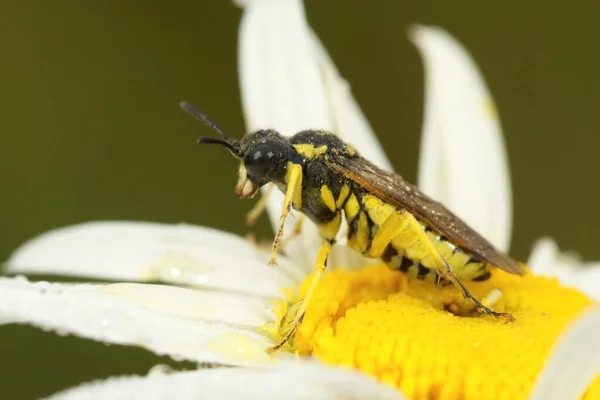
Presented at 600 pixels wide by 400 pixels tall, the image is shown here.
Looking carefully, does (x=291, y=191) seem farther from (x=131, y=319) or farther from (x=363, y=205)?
(x=131, y=319)

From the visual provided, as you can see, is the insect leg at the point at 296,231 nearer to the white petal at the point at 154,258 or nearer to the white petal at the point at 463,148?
the white petal at the point at 154,258

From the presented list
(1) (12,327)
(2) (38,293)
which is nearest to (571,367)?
(2) (38,293)

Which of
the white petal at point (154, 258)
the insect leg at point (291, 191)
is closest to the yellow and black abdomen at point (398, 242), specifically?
the insect leg at point (291, 191)

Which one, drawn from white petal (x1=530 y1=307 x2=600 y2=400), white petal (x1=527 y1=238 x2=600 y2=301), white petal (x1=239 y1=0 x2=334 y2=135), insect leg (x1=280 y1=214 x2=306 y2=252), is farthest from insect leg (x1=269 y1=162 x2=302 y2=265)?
white petal (x1=527 y1=238 x2=600 y2=301)

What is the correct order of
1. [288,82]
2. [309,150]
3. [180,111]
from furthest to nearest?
1. [180,111]
2. [288,82]
3. [309,150]

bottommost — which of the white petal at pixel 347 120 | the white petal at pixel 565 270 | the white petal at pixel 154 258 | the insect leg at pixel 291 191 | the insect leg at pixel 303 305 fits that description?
the white petal at pixel 154 258

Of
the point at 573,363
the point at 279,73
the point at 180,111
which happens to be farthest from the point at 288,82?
the point at 573,363
